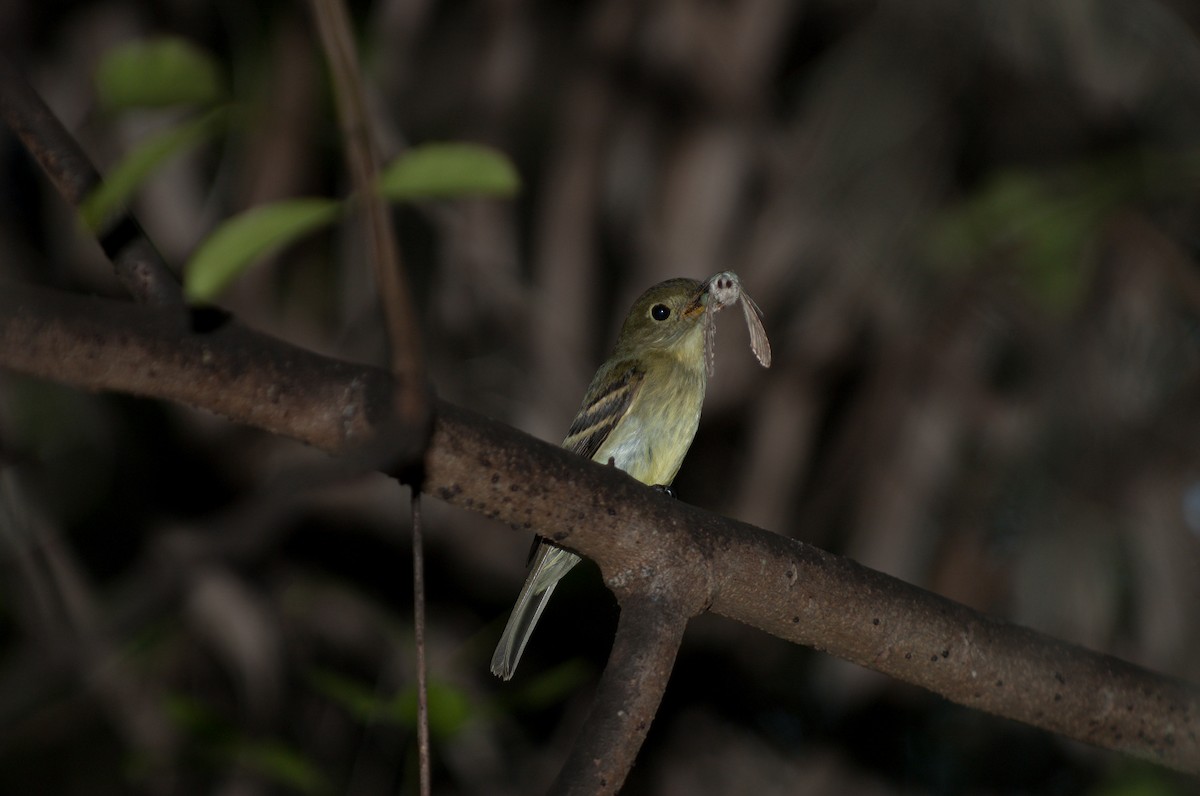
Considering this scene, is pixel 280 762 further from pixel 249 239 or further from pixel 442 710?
pixel 249 239

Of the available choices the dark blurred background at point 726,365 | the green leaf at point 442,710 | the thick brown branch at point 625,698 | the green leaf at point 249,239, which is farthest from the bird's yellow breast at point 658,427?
the green leaf at point 249,239

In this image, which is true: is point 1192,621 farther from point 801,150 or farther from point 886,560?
point 801,150

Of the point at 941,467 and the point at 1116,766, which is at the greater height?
the point at 941,467

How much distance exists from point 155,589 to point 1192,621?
4161 mm

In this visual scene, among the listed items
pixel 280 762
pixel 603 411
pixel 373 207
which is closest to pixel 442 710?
pixel 280 762

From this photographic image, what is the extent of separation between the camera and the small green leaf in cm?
150

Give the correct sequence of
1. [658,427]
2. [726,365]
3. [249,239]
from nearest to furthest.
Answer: [249,239], [658,427], [726,365]

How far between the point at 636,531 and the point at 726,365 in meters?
2.99

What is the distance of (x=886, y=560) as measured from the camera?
4.72 meters

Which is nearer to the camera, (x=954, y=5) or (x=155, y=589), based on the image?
(x=155, y=589)

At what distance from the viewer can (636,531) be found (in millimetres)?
2166

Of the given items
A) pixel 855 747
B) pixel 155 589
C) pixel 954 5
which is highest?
pixel 954 5

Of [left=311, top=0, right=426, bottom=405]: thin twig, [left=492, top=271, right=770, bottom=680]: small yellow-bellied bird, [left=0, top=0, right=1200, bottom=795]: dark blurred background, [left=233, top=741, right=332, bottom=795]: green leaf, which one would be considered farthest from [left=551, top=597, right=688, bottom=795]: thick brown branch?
[left=0, top=0, right=1200, bottom=795]: dark blurred background

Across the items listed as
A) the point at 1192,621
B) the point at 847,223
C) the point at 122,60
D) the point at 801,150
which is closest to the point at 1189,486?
the point at 1192,621
